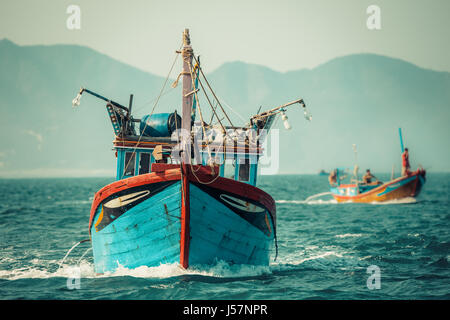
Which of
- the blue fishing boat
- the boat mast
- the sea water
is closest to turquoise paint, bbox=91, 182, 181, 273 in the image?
the blue fishing boat

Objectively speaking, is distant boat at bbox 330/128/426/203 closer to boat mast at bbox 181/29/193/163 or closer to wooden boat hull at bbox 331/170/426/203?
wooden boat hull at bbox 331/170/426/203

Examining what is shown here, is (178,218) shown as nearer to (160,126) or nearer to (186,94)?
(186,94)

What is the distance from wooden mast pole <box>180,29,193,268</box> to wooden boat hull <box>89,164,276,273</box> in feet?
0.09

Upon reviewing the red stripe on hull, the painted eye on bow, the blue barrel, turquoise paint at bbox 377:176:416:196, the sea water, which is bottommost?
the sea water

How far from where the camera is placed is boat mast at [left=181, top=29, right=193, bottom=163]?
32.0ft

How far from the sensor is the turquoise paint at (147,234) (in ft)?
33.2

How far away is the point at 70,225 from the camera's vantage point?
82.4 ft

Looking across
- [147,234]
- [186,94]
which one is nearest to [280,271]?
[147,234]

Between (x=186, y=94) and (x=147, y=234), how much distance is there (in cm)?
408

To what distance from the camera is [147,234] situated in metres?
10.6

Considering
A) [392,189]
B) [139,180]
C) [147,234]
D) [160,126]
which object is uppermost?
[160,126]

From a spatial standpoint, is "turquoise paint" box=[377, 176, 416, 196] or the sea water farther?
"turquoise paint" box=[377, 176, 416, 196]

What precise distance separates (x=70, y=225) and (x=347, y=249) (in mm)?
17984

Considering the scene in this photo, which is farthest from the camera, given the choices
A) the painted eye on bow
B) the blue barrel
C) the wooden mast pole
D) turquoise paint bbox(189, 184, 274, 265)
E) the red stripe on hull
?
the blue barrel
